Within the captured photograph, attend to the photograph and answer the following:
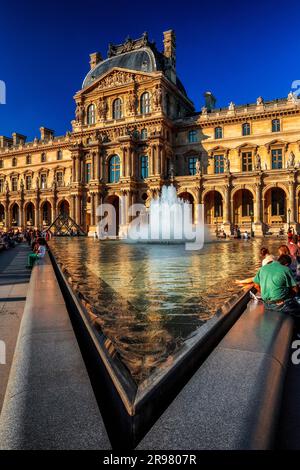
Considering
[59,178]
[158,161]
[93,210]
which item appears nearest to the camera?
[158,161]

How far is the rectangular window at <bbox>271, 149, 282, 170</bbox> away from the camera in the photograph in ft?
138

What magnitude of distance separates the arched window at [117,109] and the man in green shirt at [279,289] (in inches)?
1842

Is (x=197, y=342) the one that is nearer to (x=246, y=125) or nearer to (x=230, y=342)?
(x=230, y=342)

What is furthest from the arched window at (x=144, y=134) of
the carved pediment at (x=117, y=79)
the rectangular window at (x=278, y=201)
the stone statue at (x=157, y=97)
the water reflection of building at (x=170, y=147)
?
the rectangular window at (x=278, y=201)

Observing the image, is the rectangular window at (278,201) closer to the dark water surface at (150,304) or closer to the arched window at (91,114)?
the arched window at (91,114)

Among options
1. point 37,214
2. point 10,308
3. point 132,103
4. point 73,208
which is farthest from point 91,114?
point 10,308

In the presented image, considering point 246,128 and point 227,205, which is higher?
point 246,128

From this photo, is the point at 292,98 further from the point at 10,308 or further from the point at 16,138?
the point at 16,138

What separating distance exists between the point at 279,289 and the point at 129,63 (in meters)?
50.1

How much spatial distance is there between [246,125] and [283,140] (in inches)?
202

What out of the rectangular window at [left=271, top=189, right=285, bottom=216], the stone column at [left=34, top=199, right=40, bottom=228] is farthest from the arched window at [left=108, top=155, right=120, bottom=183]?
the rectangular window at [left=271, top=189, right=285, bottom=216]

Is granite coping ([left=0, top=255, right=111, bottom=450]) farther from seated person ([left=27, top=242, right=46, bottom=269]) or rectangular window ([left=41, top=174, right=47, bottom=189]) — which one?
rectangular window ([left=41, top=174, right=47, bottom=189])

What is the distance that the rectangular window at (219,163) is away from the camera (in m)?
45.4

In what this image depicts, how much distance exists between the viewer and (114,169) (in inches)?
1903
